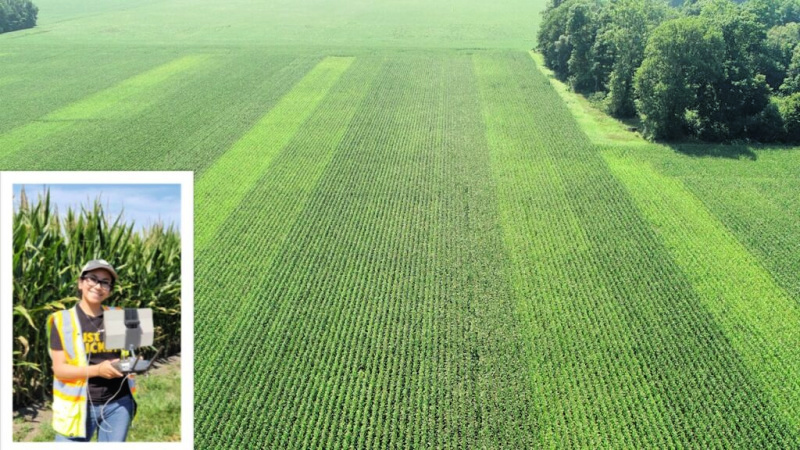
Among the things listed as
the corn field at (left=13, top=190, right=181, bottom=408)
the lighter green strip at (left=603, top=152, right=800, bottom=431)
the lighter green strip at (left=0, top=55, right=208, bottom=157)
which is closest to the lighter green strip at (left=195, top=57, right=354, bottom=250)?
the lighter green strip at (left=0, top=55, right=208, bottom=157)

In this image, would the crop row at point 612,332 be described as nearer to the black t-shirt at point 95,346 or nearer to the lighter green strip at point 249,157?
the lighter green strip at point 249,157

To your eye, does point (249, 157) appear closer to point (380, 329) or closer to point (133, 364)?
point (380, 329)

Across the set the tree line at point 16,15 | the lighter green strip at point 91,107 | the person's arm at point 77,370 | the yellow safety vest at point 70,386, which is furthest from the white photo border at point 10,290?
the tree line at point 16,15

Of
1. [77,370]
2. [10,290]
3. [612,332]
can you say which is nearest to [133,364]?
[77,370]

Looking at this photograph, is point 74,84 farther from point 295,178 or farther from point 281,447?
point 281,447

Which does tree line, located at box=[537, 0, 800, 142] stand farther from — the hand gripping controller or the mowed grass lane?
the hand gripping controller

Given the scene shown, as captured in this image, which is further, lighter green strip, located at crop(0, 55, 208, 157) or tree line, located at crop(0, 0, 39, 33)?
tree line, located at crop(0, 0, 39, 33)
